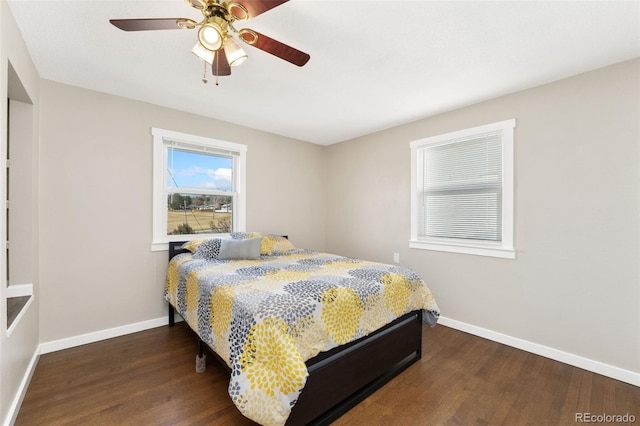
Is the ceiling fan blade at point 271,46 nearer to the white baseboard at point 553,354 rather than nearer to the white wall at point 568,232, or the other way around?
the white wall at point 568,232

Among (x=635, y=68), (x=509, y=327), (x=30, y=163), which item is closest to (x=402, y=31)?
(x=635, y=68)

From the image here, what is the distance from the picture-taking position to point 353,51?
1.97 metres

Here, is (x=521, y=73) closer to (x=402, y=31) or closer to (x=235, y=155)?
(x=402, y=31)

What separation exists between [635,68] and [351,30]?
213 cm

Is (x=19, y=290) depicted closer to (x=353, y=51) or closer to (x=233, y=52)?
(x=233, y=52)

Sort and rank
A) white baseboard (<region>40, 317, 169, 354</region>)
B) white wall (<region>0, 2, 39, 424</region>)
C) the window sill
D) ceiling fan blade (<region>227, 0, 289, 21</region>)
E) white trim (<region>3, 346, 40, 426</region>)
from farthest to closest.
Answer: the window sill → white baseboard (<region>40, 317, 169, 354</region>) → white trim (<region>3, 346, 40, 426</region>) → white wall (<region>0, 2, 39, 424</region>) → ceiling fan blade (<region>227, 0, 289, 21</region>)

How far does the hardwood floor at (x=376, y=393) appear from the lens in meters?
1.66

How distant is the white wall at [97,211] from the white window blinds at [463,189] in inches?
109

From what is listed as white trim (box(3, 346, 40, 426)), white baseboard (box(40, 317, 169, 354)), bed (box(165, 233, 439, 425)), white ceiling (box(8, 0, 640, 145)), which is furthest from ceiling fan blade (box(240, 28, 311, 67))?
white baseboard (box(40, 317, 169, 354))

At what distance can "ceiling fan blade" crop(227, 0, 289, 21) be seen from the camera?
1226 millimetres

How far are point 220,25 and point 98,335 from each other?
2.89 meters

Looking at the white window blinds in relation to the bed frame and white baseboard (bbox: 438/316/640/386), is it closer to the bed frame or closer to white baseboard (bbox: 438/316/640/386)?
white baseboard (bbox: 438/316/640/386)

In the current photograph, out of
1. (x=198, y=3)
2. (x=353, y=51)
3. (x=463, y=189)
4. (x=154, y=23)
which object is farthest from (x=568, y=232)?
(x=154, y=23)

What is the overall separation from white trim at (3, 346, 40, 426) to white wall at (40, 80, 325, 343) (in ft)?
1.01
